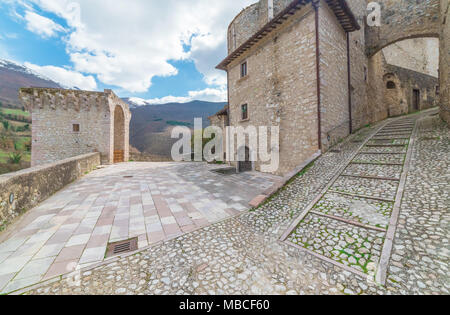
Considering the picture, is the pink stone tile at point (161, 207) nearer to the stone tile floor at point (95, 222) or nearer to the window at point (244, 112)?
the stone tile floor at point (95, 222)

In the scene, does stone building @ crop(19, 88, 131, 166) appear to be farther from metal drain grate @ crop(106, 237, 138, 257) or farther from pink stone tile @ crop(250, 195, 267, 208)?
pink stone tile @ crop(250, 195, 267, 208)

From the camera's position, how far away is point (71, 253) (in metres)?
2.35

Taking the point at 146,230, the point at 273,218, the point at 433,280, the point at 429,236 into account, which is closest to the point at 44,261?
the point at 146,230

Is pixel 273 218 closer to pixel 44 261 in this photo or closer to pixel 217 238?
pixel 217 238

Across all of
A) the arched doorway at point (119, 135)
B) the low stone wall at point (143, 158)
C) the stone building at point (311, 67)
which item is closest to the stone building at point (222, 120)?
the stone building at point (311, 67)

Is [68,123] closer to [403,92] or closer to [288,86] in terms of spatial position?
[288,86]

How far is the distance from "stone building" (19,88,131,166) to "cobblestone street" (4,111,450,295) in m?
14.0

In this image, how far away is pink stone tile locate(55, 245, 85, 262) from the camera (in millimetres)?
2238

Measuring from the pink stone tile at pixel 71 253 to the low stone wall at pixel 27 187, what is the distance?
1.69 meters

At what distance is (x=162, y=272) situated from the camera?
80.4 inches

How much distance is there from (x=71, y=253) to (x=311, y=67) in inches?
353

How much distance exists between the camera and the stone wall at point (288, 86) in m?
6.84

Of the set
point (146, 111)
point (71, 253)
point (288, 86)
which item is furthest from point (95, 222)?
point (146, 111)

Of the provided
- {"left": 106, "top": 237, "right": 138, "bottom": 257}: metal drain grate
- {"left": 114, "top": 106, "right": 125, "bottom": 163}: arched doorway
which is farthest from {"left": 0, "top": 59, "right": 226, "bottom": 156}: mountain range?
{"left": 106, "top": 237, "right": 138, "bottom": 257}: metal drain grate
